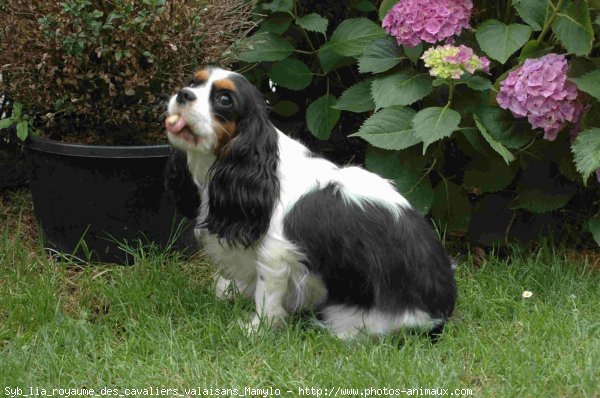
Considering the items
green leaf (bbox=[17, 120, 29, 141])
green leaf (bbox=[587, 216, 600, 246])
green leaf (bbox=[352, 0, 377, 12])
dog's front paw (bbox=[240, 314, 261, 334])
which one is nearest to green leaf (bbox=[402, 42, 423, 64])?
green leaf (bbox=[352, 0, 377, 12])

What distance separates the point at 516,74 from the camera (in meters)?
4.09

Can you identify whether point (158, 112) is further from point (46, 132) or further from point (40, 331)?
point (40, 331)

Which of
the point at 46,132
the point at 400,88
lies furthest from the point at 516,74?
the point at 46,132

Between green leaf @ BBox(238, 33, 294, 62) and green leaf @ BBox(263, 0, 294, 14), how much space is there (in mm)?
147

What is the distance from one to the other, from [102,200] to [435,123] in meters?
1.54

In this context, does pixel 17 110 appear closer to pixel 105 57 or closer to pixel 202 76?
pixel 105 57

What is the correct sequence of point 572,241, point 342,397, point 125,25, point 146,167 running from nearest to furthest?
1. point 342,397
2. point 125,25
3. point 146,167
4. point 572,241

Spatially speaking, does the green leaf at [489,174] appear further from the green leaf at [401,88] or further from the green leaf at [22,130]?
the green leaf at [22,130]

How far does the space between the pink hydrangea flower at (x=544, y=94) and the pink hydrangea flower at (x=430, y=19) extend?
34cm

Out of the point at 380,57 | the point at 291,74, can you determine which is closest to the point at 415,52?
the point at 380,57

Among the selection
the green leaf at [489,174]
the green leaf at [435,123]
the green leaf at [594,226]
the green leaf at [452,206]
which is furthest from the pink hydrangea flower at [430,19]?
the green leaf at [594,226]

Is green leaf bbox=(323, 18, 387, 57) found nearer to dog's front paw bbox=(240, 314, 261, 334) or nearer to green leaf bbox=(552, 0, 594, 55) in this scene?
green leaf bbox=(552, 0, 594, 55)

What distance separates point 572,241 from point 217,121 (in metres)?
2.24

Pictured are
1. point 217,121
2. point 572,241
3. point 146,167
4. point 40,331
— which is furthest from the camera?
point 572,241
